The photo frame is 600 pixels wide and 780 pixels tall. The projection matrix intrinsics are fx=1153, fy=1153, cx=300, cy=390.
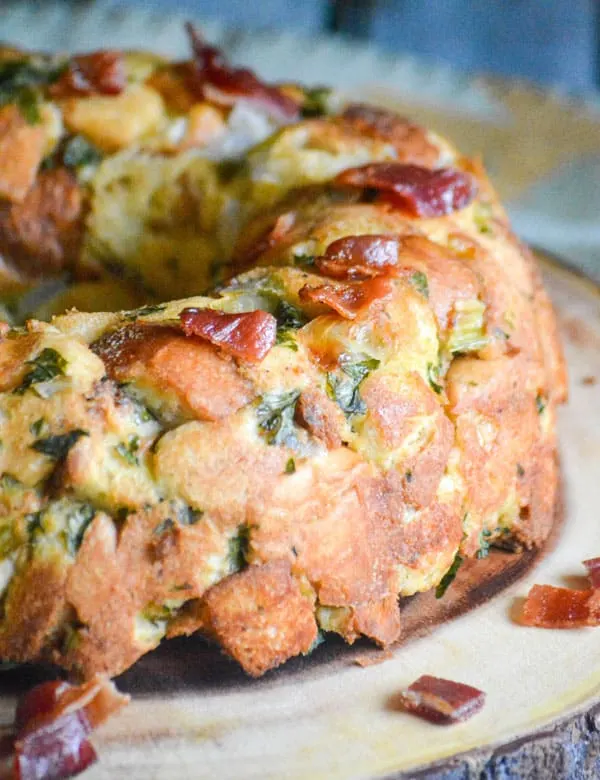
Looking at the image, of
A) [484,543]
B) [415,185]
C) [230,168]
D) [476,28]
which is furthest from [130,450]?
[476,28]

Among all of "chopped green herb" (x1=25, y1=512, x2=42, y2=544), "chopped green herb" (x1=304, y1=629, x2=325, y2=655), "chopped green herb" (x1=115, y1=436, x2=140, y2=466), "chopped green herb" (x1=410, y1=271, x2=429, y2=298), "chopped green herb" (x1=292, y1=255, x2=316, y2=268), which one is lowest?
"chopped green herb" (x1=304, y1=629, x2=325, y2=655)

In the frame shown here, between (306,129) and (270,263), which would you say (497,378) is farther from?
(306,129)

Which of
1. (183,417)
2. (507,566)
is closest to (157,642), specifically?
(183,417)

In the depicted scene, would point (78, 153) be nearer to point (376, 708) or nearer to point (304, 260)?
point (304, 260)

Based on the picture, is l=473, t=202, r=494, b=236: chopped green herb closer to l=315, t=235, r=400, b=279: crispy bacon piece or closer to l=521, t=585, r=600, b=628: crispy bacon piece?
l=315, t=235, r=400, b=279: crispy bacon piece

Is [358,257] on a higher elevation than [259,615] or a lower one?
higher

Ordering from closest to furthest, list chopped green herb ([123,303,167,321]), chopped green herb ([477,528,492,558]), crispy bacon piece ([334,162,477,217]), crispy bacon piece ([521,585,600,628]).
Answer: chopped green herb ([123,303,167,321])
crispy bacon piece ([521,585,600,628])
chopped green herb ([477,528,492,558])
crispy bacon piece ([334,162,477,217])

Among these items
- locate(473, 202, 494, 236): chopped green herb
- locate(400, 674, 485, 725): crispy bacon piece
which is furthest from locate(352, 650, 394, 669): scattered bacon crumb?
locate(473, 202, 494, 236): chopped green herb
